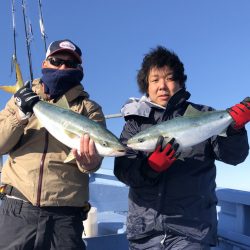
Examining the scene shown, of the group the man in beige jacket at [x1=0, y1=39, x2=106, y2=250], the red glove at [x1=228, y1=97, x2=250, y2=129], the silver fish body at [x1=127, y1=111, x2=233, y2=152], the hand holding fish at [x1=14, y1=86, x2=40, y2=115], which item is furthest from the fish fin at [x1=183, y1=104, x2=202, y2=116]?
the hand holding fish at [x1=14, y1=86, x2=40, y2=115]

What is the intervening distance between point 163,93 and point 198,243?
53.8 inches

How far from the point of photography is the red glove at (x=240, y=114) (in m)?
3.00

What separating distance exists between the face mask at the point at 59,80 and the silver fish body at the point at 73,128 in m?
0.23

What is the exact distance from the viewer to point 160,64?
352 cm

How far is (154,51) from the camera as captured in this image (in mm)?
3695

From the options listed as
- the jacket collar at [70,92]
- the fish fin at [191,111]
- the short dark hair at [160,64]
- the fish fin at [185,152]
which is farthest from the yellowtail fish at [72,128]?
the short dark hair at [160,64]

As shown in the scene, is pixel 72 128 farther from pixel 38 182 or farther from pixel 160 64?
pixel 160 64

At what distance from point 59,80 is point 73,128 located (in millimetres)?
541

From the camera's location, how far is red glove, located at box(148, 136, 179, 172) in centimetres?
291

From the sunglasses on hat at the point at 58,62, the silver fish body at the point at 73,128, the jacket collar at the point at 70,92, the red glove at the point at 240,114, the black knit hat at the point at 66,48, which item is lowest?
the silver fish body at the point at 73,128

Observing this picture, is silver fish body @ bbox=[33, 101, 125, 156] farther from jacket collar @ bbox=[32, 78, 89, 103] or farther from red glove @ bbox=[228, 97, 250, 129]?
red glove @ bbox=[228, 97, 250, 129]

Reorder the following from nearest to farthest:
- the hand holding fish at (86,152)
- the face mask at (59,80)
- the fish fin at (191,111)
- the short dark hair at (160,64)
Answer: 1. the hand holding fish at (86,152)
2. the fish fin at (191,111)
3. the face mask at (59,80)
4. the short dark hair at (160,64)

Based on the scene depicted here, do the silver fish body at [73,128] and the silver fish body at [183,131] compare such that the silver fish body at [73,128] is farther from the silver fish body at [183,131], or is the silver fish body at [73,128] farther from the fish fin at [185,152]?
the fish fin at [185,152]

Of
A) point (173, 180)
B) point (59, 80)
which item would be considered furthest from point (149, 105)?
point (59, 80)
